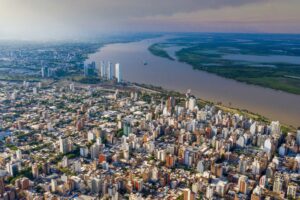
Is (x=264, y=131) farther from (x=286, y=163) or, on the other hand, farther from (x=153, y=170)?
(x=153, y=170)

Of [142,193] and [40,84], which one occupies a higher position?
[40,84]

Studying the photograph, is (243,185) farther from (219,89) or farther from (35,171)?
(219,89)

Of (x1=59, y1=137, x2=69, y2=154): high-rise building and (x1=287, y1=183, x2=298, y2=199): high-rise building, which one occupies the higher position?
(x1=59, y1=137, x2=69, y2=154): high-rise building

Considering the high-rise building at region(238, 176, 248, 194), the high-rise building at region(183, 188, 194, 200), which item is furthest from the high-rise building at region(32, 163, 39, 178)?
the high-rise building at region(238, 176, 248, 194)

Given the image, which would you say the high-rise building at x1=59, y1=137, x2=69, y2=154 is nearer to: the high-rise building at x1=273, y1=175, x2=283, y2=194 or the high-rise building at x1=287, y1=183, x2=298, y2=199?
the high-rise building at x1=273, y1=175, x2=283, y2=194

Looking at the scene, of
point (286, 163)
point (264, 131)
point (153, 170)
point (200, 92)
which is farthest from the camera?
point (200, 92)

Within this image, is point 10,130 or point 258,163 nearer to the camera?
point 258,163

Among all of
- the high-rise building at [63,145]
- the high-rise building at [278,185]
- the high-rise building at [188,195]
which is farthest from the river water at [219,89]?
the high-rise building at [63,145]

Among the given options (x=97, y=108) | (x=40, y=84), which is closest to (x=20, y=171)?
(x=97, y=108)
